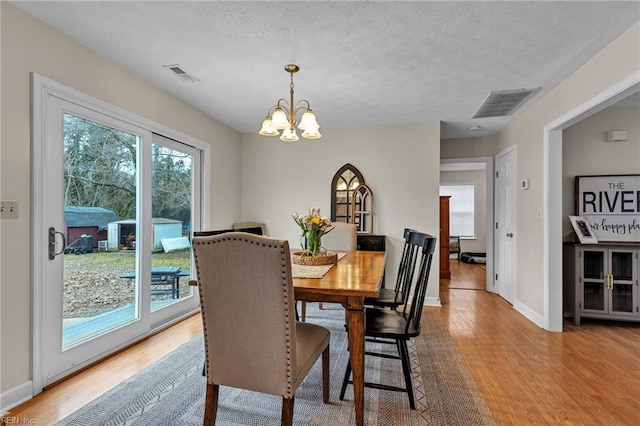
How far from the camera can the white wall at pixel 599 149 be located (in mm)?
3346

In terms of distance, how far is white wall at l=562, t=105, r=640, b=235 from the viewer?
3.35 m

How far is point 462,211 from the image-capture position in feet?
27.3

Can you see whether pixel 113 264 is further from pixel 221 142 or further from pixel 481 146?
pixel 481 146

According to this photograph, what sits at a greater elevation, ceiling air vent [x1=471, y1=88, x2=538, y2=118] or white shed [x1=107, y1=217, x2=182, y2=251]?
ceiling air vent [x1=471, y1=88, x2=538, y2=118]

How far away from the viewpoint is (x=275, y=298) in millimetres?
1301

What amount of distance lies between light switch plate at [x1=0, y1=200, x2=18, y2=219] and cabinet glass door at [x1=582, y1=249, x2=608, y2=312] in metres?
4.77

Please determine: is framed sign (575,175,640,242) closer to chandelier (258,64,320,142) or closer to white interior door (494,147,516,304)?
white interior door (494,147,516,304)

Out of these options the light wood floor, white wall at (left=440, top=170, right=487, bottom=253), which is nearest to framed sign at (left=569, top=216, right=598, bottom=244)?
the light wood floor

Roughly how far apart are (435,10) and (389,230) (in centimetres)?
277

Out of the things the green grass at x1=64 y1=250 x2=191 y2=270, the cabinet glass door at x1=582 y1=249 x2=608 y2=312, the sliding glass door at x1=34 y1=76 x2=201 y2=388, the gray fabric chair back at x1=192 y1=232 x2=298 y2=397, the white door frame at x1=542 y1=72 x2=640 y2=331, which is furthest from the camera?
the cabinet glass door at x1=582 y1=249 x2=608 y2=312

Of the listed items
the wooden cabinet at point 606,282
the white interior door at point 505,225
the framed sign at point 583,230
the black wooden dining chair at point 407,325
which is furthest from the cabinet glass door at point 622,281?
the black wooden dining chair at point 407,325

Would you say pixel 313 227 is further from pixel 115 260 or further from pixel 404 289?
pixel 115 260

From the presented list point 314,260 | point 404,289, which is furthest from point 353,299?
point 404,289

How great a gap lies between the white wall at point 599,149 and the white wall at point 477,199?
4810mm
